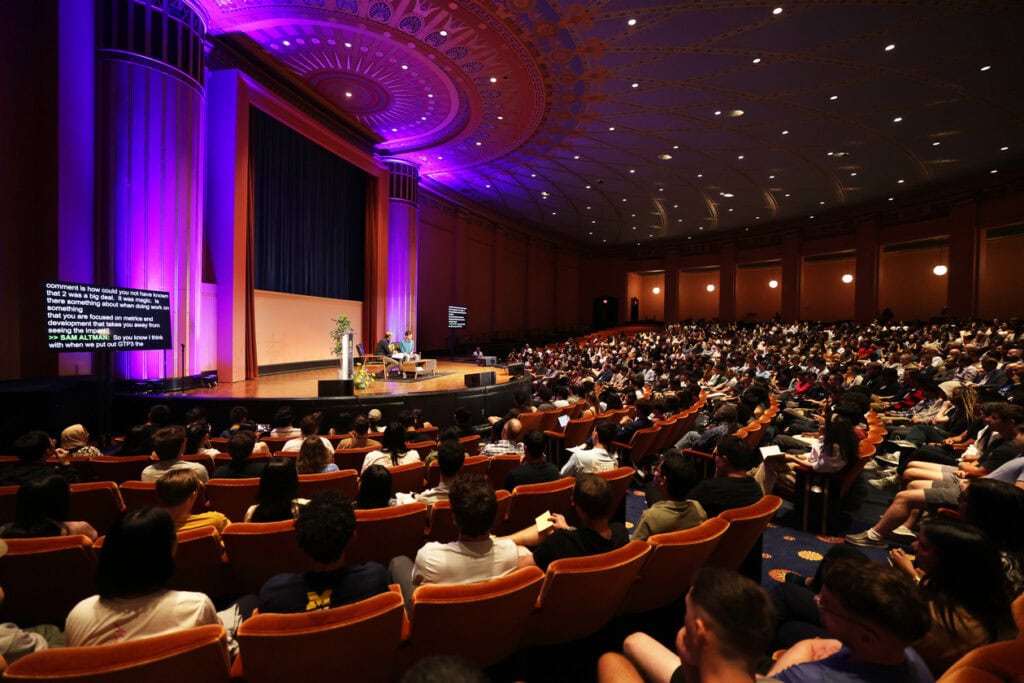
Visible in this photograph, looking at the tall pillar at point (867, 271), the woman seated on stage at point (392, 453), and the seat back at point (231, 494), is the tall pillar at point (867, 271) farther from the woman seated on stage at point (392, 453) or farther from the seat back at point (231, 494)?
the seat back at point (231, 494)

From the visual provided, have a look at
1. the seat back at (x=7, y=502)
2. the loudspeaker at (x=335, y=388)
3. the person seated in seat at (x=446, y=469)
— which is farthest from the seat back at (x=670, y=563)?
the loudspeaker at (x=335, y=388)

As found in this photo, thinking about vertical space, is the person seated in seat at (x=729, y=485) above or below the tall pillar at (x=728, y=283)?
below

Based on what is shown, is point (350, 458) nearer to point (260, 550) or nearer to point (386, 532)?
point (386, 532)

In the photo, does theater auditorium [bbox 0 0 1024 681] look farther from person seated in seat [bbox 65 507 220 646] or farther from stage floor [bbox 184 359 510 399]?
stage floor [bbox 184 359 510 399]

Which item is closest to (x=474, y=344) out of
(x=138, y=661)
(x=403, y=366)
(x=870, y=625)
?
(x=403, y=366)

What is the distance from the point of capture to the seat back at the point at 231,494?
2.85 m

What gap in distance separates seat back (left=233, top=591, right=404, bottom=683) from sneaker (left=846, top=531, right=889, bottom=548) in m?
3.53

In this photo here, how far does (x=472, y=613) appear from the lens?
149 cm

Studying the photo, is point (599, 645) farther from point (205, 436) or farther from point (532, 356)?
point (532, 356)

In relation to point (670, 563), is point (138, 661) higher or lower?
higher

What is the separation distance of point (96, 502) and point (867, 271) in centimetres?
2303

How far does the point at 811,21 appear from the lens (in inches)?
314

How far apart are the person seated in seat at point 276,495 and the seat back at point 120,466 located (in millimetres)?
1806

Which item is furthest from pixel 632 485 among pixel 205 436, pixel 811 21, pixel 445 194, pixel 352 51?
pixel 445 194
